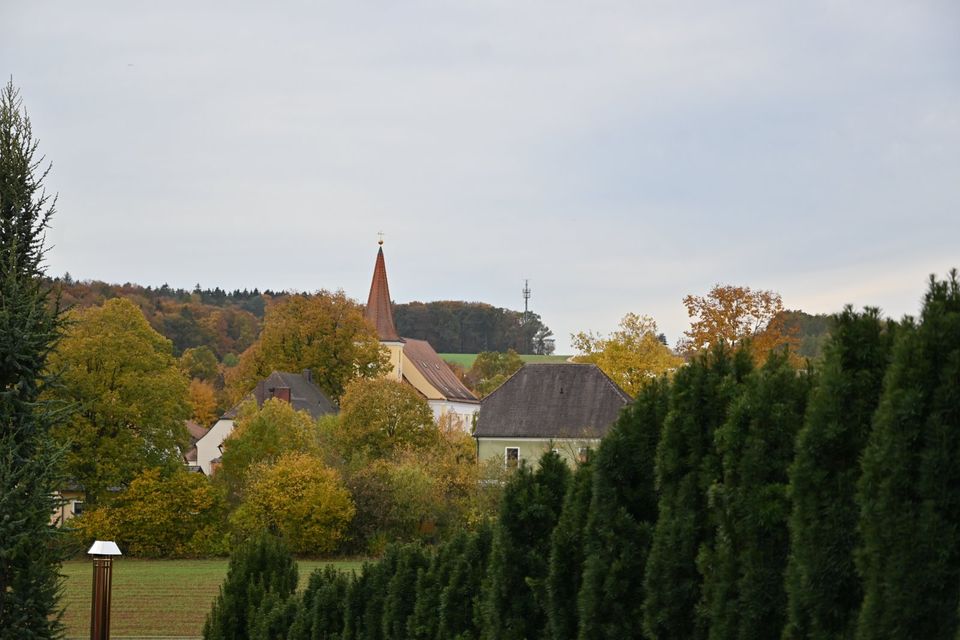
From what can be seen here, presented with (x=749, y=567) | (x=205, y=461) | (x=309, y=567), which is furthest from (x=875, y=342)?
(x=205, y=461)

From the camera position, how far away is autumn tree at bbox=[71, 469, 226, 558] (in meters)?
48.2

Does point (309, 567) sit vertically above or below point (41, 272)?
below

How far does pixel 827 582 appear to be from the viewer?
680 cm

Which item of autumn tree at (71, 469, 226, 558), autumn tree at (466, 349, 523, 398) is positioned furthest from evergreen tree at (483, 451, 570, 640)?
autumn tree at (466, 349, 523, 398)

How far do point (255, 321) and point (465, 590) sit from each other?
114 metres

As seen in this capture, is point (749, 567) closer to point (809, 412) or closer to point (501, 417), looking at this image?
point (809, 412)

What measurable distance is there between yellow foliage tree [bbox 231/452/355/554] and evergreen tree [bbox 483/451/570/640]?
Answer: 36698 millimetres

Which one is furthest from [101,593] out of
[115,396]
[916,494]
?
[115,396]

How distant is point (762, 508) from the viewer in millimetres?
7625

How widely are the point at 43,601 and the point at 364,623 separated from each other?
4504 mm

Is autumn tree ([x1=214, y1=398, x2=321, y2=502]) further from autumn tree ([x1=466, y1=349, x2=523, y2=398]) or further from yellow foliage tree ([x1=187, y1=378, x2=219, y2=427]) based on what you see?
autumn tree ([x1=466, y1=349, x2=523, y2=398])

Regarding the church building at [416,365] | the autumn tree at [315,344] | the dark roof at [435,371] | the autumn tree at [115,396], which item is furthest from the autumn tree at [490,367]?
the autumn tree at [115,396]

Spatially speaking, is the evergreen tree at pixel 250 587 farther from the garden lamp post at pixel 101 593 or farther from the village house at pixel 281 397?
the village house at pixel 281 397

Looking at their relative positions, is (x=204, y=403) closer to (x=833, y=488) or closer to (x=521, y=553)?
(x=521, y=553)
